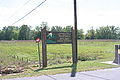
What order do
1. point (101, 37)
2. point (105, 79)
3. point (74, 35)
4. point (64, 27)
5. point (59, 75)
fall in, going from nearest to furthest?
1. point (105, 79)
2. point (59, 75)
3. point (74, 35)
4. point (101, 37)
5. point (64, 27)

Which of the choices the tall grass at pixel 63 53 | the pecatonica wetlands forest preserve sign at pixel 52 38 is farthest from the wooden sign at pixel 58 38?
the tall grass at pixel 63 53

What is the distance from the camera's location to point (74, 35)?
12.2 metres

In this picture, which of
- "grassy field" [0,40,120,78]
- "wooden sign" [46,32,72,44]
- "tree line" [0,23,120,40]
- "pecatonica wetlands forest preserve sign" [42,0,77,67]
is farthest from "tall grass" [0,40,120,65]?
"tree line" [0,23,120,40]

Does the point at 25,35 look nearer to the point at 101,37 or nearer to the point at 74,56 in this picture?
the point at 101,37

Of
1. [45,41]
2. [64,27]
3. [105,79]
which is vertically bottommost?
[105,79]

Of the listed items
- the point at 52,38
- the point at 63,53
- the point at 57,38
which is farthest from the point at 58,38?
the point at 63,53

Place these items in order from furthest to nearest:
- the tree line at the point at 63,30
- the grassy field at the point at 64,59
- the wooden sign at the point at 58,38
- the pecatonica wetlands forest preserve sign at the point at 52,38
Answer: the tree line at the point at 63,30, the wooden sign at the point at 58,38, the pecatonica wetlands forest preserve sign at the point at 52,38, the grassy field at the point at 64,59

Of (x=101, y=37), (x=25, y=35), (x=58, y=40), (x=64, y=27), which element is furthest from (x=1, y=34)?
(x=58, y=40)

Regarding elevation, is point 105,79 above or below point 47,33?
below

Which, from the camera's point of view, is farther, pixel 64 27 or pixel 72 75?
pixel 64 27

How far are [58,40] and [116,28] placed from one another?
290 ft

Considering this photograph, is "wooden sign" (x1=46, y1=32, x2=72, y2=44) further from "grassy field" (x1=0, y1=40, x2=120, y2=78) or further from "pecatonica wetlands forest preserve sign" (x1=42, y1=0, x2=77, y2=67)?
"grassy field" (x1=0, y1=40, x2=120, y2=78)

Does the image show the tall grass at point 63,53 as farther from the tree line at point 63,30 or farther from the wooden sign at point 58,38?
the tree line at point 63,30

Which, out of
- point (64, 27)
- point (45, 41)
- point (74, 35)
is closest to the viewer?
point (45, 41)
